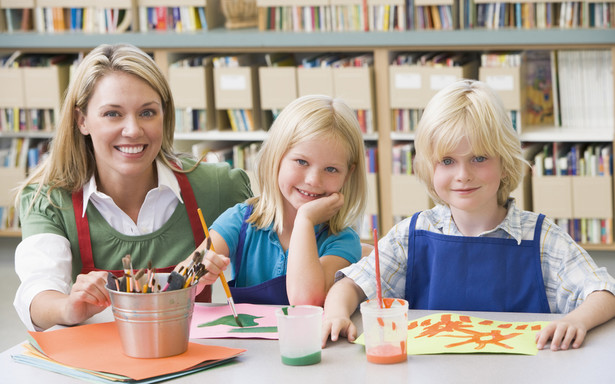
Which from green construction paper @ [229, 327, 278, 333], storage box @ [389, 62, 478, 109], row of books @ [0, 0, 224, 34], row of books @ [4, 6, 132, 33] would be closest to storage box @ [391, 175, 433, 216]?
storage box @ [389, 62, 478, 109]

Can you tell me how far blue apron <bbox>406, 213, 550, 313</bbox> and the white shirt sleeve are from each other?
684 millimetres

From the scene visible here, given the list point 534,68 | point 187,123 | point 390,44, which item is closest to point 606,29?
point 534,68

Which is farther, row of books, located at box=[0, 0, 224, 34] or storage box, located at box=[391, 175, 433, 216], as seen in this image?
row of books, located at box=[0, 0, 224, 34]

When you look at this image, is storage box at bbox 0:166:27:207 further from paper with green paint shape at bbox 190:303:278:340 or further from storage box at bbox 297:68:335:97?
paper with green paint shape at bbox 190:303:278:340

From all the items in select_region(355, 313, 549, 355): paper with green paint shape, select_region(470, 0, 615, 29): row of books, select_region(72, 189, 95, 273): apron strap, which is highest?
select_region(470, 0, 615, 29): row of books

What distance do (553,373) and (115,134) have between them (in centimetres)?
103

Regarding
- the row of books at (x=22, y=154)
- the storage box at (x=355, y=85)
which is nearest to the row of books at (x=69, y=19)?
the row of books at (x=22, y=154)

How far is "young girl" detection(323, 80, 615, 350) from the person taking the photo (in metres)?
1.47

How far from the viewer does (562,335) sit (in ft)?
4.07

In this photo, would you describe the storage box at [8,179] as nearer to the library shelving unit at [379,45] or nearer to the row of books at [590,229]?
the library shelving unit at [379,45]

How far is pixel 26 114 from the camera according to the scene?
13.7 feet

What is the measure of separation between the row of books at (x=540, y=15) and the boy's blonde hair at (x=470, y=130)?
7.28 ft

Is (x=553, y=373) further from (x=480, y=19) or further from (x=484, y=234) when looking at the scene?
(x=480, y=19)

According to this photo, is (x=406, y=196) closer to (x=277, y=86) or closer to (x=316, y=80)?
(x=316, y=80)
